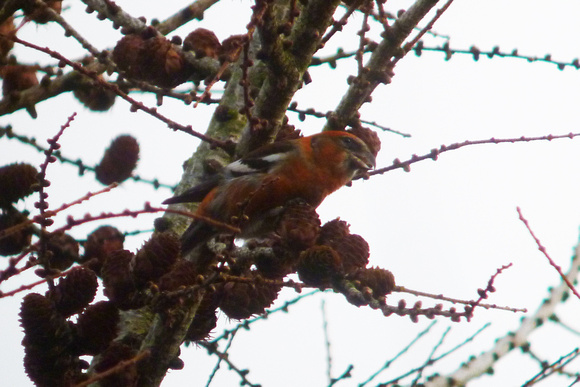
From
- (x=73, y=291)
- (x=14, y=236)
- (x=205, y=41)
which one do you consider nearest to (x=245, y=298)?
(x=73, y=291)

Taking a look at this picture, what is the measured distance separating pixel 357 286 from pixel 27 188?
175 centimetres

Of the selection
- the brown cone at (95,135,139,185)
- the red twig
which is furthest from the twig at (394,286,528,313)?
the brown cone at (95,135,139,185)

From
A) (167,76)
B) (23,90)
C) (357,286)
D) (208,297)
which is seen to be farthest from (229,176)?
(357,286)

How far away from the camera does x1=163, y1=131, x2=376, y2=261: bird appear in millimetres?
3848

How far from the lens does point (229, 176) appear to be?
3.89 m

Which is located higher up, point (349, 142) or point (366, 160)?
point (349, 142)

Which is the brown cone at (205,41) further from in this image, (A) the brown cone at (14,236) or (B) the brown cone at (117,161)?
(A) the brown cone at (14,236)

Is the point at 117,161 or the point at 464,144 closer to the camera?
the point at 464,144

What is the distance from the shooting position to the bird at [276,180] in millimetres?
3848

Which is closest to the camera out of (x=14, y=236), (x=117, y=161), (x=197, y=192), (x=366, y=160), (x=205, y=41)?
(x=14, y=236)

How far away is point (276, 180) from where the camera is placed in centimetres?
394

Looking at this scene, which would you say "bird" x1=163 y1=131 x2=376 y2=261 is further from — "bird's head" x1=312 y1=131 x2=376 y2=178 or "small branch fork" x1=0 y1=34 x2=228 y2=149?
"small branch fork" x1=0 y1=34 x2=228 y2=149

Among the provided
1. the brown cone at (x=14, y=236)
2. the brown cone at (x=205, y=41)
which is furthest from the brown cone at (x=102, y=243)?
the brown cone at (x=205, y=41)

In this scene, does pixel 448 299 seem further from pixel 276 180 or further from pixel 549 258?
pixel 276 180
